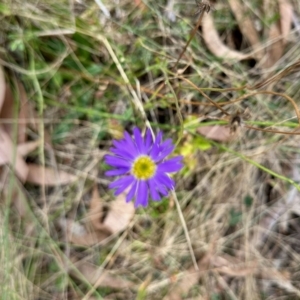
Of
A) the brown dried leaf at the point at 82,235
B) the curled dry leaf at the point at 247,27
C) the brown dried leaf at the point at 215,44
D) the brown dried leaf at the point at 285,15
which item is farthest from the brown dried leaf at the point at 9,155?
the brown dried leaf at the point at 285,15

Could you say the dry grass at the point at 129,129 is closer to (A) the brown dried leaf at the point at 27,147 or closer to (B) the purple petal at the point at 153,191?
(A) the brown dried leaf at the point at 27,147

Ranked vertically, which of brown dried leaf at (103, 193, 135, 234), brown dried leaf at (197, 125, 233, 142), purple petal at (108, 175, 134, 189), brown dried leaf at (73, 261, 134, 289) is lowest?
brown dried leaf at (73, 261, 134, 289)

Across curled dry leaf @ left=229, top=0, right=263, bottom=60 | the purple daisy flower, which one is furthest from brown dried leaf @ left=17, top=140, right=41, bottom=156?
curled dry leaf @ left=229, top=0, right=263, bottom=60

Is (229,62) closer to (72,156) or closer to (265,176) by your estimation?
(265,176)

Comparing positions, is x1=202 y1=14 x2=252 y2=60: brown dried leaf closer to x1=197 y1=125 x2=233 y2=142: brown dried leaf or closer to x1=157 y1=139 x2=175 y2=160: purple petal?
x1=197 y1=125 x2=233 y2=142: brown dried leaf

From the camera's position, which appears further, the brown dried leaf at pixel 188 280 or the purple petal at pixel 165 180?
the brown dried leaf at pixel 188 280

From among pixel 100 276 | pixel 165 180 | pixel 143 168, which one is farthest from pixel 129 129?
pixel 100 276

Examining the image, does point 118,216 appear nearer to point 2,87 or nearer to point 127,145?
point 127,145
